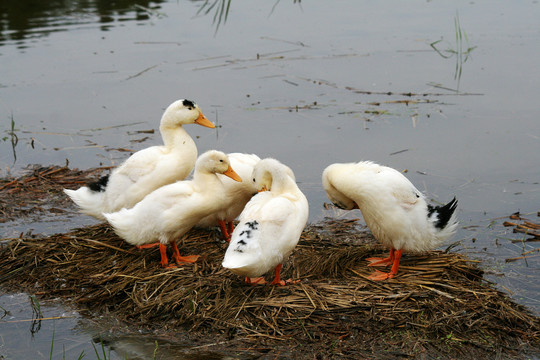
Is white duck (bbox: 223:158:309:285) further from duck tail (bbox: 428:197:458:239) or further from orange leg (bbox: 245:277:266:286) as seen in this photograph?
duck tail (bbox: 428:197:458:239)

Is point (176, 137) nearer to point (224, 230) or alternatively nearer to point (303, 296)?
point (224, 230)

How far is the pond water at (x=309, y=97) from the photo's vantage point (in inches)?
290

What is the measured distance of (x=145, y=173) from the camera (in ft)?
21.9

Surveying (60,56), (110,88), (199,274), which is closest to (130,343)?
(199,274)

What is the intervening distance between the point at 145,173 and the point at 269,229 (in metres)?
1.78

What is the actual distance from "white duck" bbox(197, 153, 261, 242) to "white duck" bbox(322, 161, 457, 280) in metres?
0.94

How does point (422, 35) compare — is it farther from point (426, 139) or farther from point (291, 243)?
point (291, 243)

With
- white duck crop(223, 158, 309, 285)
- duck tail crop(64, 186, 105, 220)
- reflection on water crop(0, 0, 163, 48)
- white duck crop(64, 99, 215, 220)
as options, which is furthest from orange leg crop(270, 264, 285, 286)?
reflection on water crop(0, 0, 163, 48)

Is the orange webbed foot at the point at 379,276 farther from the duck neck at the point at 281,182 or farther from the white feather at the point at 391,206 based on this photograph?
the duck neck at the point at 281,182

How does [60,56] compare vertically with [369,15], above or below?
below

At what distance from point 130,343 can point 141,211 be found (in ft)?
4.60

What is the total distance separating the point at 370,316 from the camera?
5.21 m

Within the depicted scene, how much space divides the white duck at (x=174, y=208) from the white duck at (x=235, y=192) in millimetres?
333

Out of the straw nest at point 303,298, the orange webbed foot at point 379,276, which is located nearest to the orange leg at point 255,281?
the straw nest at point 303,298
